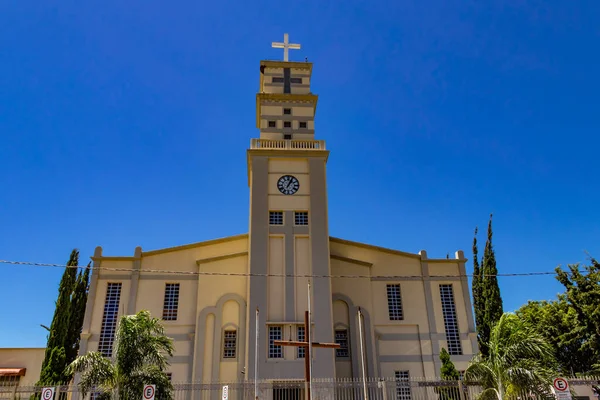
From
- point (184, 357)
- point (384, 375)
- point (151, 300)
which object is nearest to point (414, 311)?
point (384, 375)

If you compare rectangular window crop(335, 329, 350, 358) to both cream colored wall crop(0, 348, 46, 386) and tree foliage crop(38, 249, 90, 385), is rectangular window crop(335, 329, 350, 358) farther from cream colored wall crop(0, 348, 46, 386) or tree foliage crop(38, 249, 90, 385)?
cream colored wall crop(0, 348, 46, 386)

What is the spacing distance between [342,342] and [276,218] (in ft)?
25.7

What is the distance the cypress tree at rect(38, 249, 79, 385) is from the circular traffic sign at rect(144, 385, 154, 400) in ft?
30.2

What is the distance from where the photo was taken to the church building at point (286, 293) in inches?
1041

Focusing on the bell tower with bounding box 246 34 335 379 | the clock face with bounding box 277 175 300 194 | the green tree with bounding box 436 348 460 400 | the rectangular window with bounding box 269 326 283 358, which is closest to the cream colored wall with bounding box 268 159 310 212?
the bell tower with bounding box 246 34 335 379

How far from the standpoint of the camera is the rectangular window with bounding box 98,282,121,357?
89.9 feet

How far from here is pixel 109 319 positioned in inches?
1103

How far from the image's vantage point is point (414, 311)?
96.8 ft

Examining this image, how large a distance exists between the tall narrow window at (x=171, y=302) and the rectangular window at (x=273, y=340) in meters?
5.89

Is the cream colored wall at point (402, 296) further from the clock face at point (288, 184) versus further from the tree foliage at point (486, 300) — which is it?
the clock face at point (288, 184)

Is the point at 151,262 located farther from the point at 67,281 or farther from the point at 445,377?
the point at 445,377

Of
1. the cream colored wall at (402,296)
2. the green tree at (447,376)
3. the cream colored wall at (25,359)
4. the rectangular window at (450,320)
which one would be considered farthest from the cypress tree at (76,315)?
the rectangular window at (450,320)

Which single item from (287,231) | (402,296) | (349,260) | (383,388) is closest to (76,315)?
(287,231)

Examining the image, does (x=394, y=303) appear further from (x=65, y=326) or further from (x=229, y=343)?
(x=65, y=326)
